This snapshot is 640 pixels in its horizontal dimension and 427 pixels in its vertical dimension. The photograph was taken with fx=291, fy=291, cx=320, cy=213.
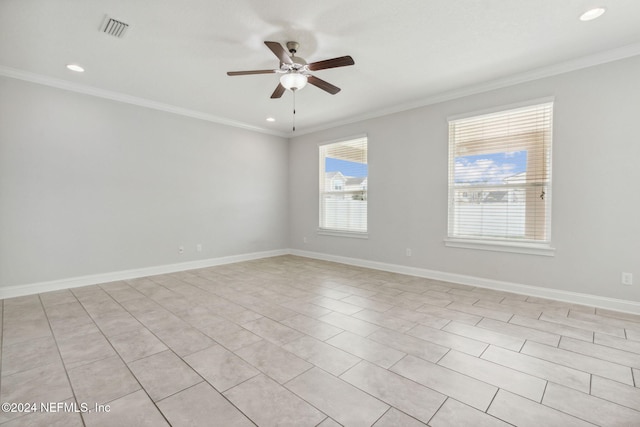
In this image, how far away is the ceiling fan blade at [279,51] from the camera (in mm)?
2459

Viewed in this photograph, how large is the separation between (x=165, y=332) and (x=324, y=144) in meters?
4.42

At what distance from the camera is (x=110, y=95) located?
4180 mm

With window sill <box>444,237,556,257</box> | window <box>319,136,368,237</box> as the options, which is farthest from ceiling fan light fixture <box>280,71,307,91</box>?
window sill <box>444,237,556,257</box>

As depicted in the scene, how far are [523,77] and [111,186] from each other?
225 inches

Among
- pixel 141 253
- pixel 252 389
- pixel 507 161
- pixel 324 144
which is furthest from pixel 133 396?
pixel 324 144

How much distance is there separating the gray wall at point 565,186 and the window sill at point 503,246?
66mm

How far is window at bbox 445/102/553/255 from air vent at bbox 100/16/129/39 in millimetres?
4025

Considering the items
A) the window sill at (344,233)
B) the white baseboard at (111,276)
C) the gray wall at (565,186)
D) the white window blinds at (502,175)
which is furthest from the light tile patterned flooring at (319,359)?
the window sill at (344,233)

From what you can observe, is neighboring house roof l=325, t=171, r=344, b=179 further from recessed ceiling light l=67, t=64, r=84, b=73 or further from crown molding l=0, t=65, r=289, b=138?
recessed ceiling light l=67, t=64, r=84, b=73

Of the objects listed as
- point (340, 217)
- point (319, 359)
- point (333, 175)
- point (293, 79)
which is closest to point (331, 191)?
point (333, 175)

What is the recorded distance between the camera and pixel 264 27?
8.61 ft

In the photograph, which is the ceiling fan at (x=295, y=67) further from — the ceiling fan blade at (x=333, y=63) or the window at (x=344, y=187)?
the window at (x=344, y=187)

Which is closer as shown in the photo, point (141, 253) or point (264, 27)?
point (264, 27)

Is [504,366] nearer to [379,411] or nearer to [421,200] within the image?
[379,411]
